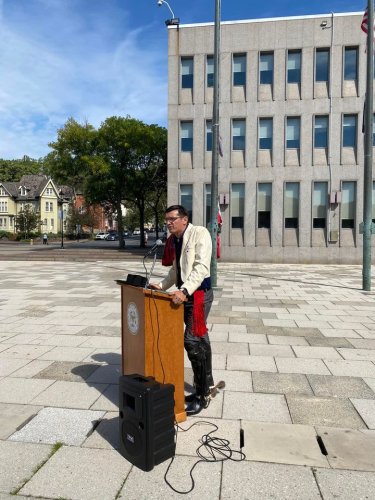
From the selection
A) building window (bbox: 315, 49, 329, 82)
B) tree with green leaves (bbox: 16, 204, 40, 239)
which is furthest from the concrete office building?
tree with green leaves (bbox: 16, 204, 40, 239)

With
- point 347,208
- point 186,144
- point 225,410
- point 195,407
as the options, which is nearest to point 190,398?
point 195,407

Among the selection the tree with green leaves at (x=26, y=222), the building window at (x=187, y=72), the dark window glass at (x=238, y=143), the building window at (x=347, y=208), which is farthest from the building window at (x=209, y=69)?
the tree with green leaves at (x=26, y=222)

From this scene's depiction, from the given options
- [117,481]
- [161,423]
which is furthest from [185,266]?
[117,481]

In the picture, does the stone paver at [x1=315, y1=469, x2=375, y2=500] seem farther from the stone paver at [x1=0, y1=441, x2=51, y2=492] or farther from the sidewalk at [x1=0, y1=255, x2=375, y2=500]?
the stone paver at [x1=0, y1=441, x2=51, y2=492]

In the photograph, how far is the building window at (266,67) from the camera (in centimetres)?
2345

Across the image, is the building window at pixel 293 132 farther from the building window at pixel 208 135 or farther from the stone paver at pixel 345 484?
the stone paver at pixel 345 484

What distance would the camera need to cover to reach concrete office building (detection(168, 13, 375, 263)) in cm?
2278

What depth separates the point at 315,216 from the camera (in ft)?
76.6

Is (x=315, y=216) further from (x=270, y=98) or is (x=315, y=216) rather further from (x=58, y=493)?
(x=58, y=493)

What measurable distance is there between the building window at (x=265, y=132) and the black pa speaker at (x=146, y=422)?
22257 mm

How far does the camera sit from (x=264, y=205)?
23.9 m

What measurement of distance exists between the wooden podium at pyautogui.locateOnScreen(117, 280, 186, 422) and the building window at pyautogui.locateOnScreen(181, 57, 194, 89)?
22.6 meters

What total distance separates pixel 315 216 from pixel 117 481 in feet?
72.8

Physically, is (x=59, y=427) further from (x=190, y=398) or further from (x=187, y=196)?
(x=187, y=196)
